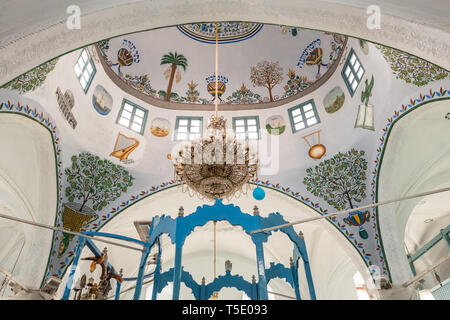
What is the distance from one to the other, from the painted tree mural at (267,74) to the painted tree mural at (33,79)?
5.47m

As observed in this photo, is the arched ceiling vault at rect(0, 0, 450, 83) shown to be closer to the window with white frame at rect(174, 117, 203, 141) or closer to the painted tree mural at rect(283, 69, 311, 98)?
the painted tree mural at rect(283, 69, 311, 98)

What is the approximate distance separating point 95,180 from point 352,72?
23.7 feet

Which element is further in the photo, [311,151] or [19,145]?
[311,151]

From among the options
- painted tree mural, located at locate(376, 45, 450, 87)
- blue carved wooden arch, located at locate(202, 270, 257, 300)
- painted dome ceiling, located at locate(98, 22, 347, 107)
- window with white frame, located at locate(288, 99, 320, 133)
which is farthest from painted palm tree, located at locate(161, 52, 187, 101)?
blue carved wooden arch, located at locate(202, 270, 257, 300)

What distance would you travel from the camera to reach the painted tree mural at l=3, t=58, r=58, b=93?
20.5 ft

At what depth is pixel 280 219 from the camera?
17.4ft

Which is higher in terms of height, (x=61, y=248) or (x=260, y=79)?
(x=260, y=79)

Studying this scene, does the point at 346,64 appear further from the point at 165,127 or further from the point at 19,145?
the point at 19,145

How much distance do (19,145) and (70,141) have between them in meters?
1.14

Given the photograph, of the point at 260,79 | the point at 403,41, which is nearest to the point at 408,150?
the point at 260,79

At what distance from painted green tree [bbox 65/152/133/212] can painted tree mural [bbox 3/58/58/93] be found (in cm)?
238

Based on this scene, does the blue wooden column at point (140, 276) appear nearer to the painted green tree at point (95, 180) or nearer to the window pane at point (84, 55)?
the painted green tree at point (95, 180)

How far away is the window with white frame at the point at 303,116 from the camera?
9719 mm

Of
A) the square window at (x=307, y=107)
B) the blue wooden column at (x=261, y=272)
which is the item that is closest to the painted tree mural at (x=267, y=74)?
the square window at (x=307, y=107)
